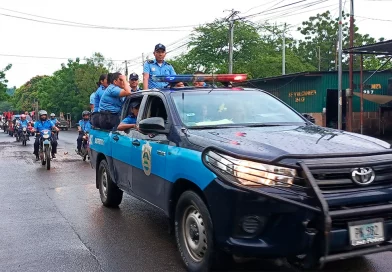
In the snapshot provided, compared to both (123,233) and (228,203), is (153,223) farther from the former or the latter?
(228,203)

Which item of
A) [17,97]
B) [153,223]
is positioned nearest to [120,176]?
[153,223]

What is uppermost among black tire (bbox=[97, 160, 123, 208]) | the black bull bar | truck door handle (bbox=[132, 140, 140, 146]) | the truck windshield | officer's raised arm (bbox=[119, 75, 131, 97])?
officer's raised arm (bbox=[119, 75, 131, 97])

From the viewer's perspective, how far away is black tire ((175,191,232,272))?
390 cm

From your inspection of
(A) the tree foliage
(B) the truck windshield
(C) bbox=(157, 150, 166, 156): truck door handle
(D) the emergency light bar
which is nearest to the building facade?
(D) the emergency light bar

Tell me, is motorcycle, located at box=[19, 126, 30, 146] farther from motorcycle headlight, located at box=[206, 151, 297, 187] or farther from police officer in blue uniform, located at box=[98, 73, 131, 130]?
motorcycle headlight, located at box=[206, 151, 297, 187]

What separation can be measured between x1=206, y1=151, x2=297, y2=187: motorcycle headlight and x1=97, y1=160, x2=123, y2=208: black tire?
3651 mm

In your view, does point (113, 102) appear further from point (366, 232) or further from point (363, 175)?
point (366, 232)

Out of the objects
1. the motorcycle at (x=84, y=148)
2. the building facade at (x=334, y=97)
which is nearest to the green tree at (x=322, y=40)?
the building facade at (x=334, y=97)

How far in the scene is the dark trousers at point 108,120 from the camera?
687 cm

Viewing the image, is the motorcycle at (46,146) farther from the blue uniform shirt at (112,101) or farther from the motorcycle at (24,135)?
the motorcycle at (24,135)

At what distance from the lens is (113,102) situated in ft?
23.5

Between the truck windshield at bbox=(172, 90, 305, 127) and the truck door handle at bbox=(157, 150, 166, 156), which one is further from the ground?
the truck windshield at bbox=(172, 90, 305, 127)

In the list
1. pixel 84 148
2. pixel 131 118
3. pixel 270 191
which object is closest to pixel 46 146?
pixel 84 148

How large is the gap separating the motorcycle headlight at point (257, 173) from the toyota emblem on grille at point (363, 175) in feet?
1.63
